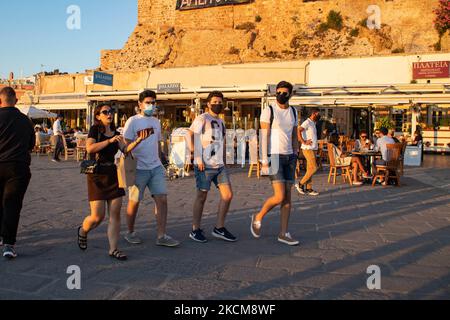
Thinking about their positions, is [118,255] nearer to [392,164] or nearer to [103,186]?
[103,186]

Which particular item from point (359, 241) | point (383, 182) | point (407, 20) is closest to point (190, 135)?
point (359, 241)

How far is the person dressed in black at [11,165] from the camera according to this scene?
397 cm

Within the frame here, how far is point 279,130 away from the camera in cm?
450

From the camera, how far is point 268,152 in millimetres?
4473

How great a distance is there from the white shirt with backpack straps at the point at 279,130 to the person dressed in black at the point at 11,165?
2333 mm

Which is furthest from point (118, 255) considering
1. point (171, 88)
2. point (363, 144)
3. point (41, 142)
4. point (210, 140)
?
point (41, 142)

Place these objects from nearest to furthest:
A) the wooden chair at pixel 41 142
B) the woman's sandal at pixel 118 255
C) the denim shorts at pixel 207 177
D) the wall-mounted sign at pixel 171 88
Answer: the woman's sandal at pixel 118 255
the denim shorts at pixel 207 177
the wall-mounted sign at pixel 171 88
the wooden chair at pixel 41 142

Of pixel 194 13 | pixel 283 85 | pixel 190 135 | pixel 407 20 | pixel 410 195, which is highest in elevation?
pixel 194 13

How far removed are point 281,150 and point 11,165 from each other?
2.57 m

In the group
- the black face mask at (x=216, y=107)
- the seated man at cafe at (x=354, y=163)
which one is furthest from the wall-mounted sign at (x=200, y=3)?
the black face mask at (x=216, y=107)

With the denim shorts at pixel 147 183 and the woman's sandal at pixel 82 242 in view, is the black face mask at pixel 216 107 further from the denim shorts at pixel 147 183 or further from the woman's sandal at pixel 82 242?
the woman's sandal at pixel 82 242

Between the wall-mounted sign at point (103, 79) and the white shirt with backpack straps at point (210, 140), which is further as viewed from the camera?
the wall-mounted sign at point (103, 79)
